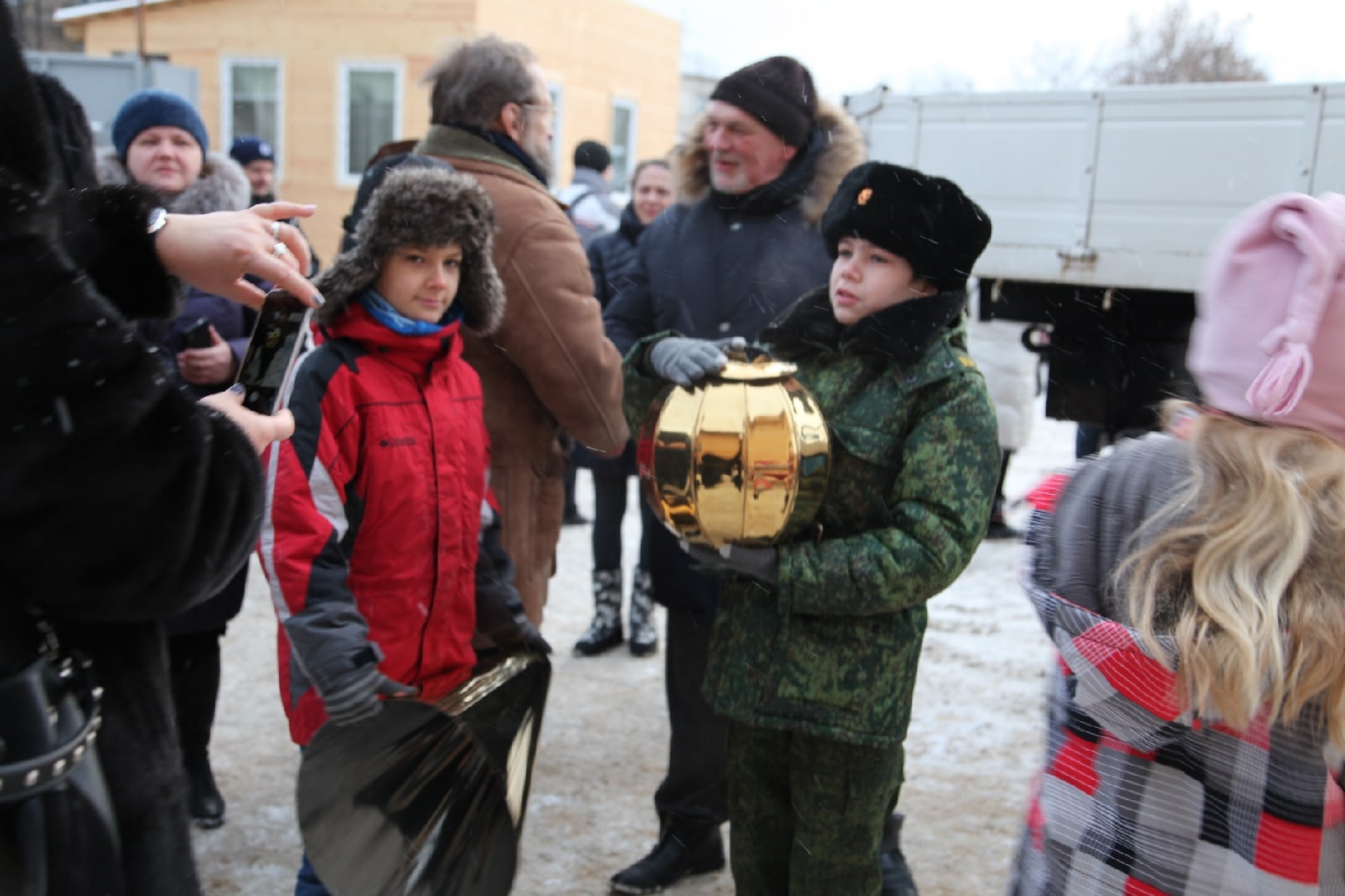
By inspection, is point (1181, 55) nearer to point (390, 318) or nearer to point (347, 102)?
point (347, 102)

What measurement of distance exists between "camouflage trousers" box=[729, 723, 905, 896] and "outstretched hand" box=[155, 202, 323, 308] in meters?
1.48

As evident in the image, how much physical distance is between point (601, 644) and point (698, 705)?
1894mm

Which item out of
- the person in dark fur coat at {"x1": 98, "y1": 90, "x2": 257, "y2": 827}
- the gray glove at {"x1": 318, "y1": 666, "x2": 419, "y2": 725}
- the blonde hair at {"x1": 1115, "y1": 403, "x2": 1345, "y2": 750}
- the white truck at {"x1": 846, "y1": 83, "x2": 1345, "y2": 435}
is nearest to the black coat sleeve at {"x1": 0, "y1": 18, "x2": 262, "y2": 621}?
the gray glove at {"x1": 318, "y1": 666, "x2": 419, "y2": 725}

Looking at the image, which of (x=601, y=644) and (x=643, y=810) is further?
(x=601, y=644)

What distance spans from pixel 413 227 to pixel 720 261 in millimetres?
923

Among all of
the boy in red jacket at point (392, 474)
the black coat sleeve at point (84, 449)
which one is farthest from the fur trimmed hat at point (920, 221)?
the black coat sleeve at point (84, 449)

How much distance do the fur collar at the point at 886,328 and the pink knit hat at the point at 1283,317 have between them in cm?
80

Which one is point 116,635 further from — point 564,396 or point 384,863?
point 564,396

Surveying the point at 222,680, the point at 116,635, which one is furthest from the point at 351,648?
the point at 222,680

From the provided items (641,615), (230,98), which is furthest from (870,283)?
(230,98)

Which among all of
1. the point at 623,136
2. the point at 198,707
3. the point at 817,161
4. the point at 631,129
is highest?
the point at 631,129

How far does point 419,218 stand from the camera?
104 inches

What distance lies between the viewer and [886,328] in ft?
7.92

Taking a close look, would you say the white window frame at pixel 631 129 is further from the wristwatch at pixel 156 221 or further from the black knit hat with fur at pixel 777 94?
the wristwatch at pixel 156 221
